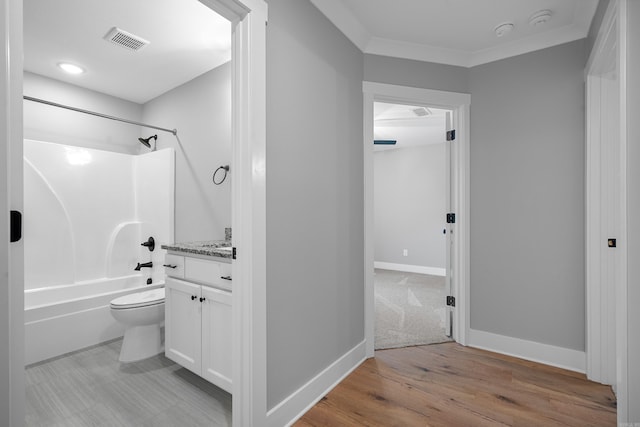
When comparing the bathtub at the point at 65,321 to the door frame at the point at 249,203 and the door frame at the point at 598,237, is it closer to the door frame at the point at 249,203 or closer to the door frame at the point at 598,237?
the door frame at the point at 249,203

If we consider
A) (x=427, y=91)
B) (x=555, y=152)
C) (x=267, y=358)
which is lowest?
(x=267, y=358)

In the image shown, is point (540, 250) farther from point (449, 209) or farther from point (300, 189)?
point (300, 189)

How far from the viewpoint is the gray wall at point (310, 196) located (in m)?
1.63

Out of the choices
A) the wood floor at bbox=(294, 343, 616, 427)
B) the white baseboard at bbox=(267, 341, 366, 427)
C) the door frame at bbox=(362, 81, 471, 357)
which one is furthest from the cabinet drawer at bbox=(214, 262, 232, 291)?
the door frame at bbox=(362, 81, 471, 357)

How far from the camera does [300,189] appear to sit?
70.8 inches

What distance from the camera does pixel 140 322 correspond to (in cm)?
234

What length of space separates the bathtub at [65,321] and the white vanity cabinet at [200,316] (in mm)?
999

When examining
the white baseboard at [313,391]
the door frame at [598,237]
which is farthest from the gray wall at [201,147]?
the door frame at [598,237]

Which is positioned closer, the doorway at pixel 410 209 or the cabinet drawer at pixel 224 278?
the cabinet drawer at pixel 224 278

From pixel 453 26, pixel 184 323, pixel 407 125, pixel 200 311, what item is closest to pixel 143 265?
pixel 184 323

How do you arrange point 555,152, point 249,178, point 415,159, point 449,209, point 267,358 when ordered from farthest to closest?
point 415,159
point 449,209
point 555,152
point 267,358
point 249,178

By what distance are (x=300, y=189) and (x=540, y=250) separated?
1962 mm

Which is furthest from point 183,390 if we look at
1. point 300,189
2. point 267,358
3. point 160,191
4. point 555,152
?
point 555,152

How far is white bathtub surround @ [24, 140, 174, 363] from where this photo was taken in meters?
2.62
